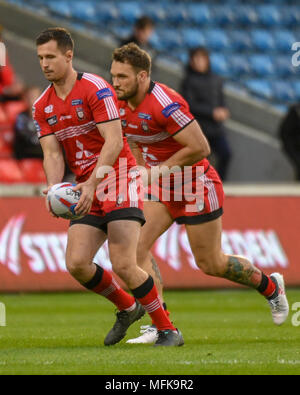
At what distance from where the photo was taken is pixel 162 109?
7176 mm

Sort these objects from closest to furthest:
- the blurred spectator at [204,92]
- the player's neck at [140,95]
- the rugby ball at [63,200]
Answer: the rugby ball at [63,200], the player's neck at [140,95], the blurred spectator at [204,92]

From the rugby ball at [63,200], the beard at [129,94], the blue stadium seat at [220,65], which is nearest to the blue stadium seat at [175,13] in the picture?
the blue stadium seat at [220,65]

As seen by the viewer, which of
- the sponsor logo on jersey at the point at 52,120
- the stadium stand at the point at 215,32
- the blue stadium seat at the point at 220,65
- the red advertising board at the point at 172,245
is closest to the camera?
the sponsor logo on jersey at the point at 52,120

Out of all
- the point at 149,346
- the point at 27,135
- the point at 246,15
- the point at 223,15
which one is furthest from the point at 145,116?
the point at 246,15

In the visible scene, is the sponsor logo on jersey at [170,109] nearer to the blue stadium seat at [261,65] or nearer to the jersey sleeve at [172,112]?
the jersey sleeve at [172,112]

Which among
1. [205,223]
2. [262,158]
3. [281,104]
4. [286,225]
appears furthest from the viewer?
[281,104]

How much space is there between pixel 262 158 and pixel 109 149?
8973 millimetres

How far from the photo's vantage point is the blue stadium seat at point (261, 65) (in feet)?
55.8

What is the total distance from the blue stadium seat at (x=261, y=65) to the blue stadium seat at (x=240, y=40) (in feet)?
0.73

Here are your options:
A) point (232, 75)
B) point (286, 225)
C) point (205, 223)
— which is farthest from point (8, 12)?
point (205, 223)

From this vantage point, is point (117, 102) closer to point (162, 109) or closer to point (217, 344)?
point (162, 109)

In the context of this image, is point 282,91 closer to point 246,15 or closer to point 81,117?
point 246,15

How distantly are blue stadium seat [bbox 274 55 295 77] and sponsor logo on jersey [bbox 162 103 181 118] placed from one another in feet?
33.5
